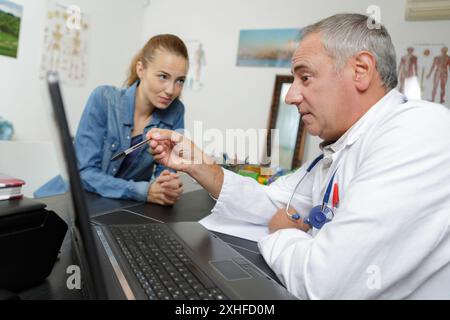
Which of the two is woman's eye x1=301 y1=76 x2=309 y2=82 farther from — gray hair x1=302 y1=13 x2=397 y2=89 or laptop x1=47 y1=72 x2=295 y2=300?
laptop x1=47 y1=72 x2=295 y2=300

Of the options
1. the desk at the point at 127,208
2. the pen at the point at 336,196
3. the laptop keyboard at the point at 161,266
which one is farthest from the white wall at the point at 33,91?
the pen at the point at 336,196

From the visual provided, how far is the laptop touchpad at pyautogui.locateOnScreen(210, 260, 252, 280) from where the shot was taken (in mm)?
630

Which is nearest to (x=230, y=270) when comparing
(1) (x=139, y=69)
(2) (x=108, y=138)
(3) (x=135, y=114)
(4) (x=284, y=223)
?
(4) (x=284, y=223)

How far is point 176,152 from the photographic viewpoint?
1.14 meters

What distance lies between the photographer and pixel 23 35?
2.19m

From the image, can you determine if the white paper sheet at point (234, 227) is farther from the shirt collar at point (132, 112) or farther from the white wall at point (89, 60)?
the white wall at point (89, 60)

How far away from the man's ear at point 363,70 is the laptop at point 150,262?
53cm

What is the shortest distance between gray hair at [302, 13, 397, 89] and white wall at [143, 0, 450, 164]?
1.54 metres

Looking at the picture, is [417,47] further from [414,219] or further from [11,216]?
[11,216]

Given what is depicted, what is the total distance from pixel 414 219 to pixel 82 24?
2642mm

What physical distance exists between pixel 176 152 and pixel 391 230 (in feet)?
2.38

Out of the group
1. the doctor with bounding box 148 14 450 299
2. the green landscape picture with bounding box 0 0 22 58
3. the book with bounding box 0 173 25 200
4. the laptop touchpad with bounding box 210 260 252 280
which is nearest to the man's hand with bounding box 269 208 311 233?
the doctor with bounding box 148 14 450 299

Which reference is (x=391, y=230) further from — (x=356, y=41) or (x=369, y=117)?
(x=356, y=41)
